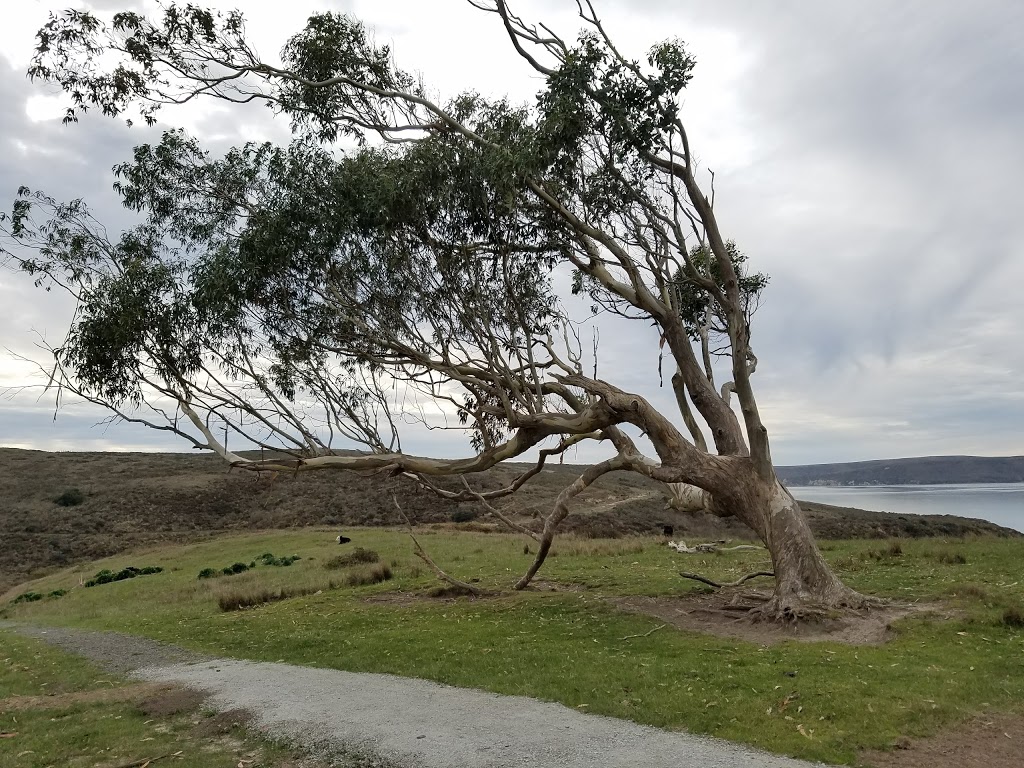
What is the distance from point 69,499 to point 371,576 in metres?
41.6

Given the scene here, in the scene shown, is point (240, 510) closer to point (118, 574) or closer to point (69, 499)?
point (69, 499)

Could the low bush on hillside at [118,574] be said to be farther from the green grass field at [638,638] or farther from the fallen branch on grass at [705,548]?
the fallen branch on grass at [705,548]

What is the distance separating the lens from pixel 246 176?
18359mm

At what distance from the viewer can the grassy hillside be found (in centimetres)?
4056

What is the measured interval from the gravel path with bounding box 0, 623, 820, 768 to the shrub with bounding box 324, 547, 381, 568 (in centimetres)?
1416

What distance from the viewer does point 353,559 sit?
25906 millimetres

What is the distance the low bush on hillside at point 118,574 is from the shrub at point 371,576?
39.6 ft

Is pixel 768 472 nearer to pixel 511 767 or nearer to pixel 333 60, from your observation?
pixel 511 767

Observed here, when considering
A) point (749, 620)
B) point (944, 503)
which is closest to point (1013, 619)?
point (749, 620)

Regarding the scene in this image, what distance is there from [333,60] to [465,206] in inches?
172

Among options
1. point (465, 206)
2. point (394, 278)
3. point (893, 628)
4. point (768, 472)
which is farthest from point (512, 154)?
point (893, 628)

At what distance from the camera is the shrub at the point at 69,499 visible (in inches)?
2089

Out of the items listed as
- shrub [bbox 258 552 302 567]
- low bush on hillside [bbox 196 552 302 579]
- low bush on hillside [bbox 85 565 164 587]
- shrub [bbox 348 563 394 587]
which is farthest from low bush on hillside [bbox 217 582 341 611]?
low bush on hillside [bbox 85 565 164 587]

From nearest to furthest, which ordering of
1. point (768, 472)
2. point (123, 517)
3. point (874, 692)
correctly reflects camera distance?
point (874, 692) → point (768, 472) → point (123, 517)
